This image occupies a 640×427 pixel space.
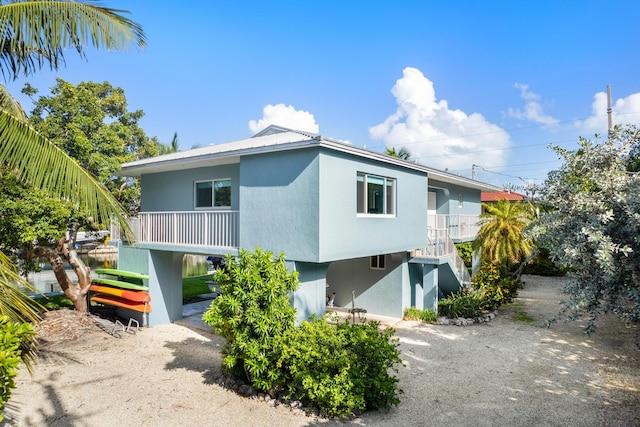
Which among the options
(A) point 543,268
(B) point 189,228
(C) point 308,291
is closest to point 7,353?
(C) point 308,291

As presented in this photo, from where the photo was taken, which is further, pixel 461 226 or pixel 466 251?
pixel 466 251

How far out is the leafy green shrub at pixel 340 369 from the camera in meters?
6.69

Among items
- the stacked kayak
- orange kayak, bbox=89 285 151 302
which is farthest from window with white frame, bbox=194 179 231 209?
orange kayak, bbox=89 285 151 302

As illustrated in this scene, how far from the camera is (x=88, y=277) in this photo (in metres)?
13.5

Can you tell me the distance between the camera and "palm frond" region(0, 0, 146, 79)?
226 inches

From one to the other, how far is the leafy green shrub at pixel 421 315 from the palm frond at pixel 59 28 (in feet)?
40.3

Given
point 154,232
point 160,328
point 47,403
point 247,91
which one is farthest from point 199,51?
point 47,403

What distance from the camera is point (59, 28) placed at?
5.91 metres

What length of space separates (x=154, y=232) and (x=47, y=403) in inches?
276

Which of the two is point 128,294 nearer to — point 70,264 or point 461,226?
point 70,264

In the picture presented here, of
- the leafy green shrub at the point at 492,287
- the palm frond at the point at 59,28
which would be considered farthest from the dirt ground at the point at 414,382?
the palm frond at the point at 59,28

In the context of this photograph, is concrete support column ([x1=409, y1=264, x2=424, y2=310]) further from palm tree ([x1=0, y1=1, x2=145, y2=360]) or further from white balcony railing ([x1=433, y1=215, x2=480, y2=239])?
palm tree ([x1=0, y1=1, x2=145, y2=360])

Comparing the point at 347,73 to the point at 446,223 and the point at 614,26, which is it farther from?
the point at 614,26

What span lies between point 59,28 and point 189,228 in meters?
7.39
